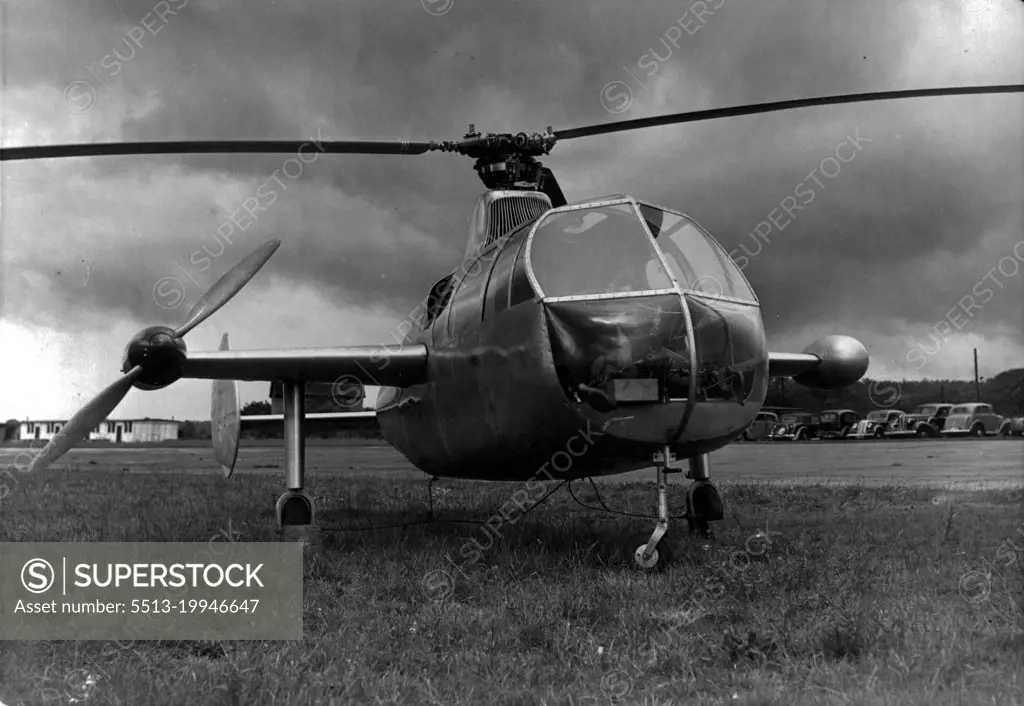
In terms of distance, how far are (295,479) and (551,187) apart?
14.7 feet

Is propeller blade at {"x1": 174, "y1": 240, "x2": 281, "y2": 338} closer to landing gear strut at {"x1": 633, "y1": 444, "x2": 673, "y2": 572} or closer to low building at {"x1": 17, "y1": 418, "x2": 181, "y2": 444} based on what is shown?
landing gear strut at {"x1": 633, "y1": 444, "x2": 673, "y2": 572}

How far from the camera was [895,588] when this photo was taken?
5.68 m

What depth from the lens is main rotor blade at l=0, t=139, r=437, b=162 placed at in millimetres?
Result: 6113

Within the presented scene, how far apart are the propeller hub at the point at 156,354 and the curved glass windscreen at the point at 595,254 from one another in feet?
10.9

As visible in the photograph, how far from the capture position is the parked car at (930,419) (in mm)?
48250

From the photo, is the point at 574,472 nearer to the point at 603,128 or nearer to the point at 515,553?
the point at 515,553

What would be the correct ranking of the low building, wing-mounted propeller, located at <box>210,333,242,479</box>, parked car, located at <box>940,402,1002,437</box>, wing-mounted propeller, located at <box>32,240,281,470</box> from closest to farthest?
wing-mounted propeller, located at <box>32,240,281,470</box>, wing-mounted propeller, located at <box>210,333,242,479</box>, parked car, located at <box>940,402,1002,437</box>, the low building

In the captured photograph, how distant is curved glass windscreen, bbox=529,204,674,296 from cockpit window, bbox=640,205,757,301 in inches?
6.3

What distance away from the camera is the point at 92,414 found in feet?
24.3

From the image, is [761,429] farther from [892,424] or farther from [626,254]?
[626,254]

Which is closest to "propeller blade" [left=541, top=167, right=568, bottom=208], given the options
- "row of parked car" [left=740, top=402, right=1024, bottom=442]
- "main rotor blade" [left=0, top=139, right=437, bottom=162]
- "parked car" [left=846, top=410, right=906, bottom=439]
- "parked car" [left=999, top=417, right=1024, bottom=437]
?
"main rotor blade" [left=0, top=139, right=437, bottom=162]

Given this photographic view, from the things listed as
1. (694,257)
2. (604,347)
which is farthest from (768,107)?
(604,347)

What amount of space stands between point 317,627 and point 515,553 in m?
2.46

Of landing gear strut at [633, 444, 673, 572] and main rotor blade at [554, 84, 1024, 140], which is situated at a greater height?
main rotor blade at [554, 84, 1024, 140]
